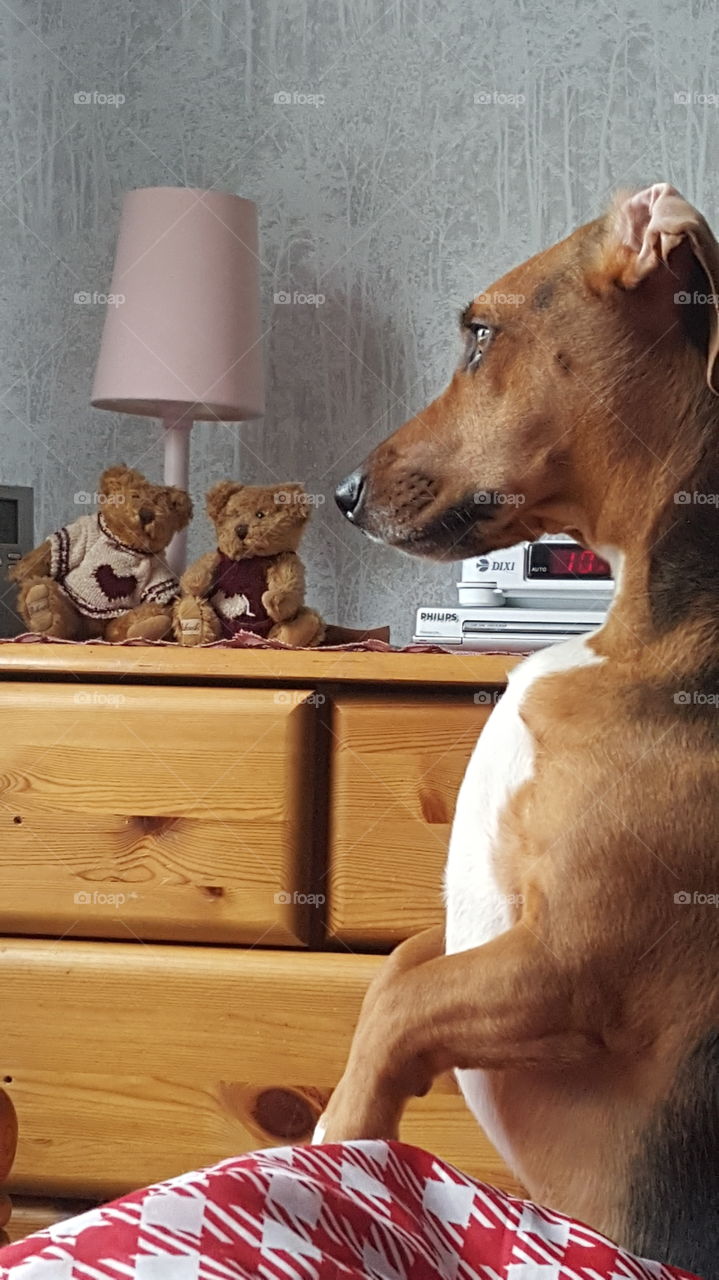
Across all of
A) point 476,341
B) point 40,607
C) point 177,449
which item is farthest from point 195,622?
point 476,341

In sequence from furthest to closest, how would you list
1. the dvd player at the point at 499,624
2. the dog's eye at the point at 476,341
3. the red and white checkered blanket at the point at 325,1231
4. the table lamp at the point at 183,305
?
the table lamp at the point at 183,305, the dvd player at the point at 499,624, the dog's eye at the point at 476,341, the red and white checkered blanket at the point at 325,1231

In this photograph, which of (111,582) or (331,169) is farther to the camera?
(331,169)

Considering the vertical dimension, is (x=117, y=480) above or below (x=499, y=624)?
above

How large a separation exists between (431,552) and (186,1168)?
27.2 inches

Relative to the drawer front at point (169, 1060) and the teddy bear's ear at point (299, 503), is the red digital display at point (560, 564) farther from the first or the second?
the drawer front at point (169, 1060)

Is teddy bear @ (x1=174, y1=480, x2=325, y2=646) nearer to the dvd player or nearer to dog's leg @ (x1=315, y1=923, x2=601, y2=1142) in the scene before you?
the dvd player

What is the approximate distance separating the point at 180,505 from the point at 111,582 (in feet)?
0.39

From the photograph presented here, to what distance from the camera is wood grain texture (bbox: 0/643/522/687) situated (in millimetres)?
1261

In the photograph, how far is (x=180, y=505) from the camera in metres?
1.53

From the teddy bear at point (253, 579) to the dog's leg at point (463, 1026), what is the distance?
2.35ft

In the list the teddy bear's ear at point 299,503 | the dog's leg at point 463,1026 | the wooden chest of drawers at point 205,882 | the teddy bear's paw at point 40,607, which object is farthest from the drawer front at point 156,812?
the dog's leg at point 463,1026

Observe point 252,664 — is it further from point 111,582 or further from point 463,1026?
point 463,1026

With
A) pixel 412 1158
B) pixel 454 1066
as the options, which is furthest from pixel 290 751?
pixel 412 1158

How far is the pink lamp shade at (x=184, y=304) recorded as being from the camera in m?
1.69
